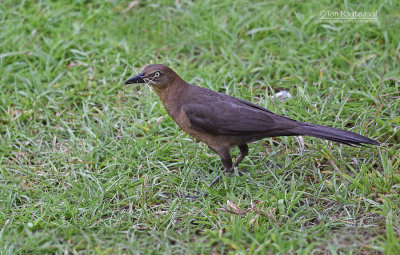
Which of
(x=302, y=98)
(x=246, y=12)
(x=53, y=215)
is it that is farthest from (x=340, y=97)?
(x=53, y=215)

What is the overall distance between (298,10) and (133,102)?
8.48 ft

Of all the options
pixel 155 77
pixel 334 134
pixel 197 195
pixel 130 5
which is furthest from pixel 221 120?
pixel 130 5

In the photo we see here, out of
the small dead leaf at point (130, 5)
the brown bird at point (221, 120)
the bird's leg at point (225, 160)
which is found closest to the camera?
the brown bird at point (221, 120)

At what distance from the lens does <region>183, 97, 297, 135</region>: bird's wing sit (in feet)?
14.7

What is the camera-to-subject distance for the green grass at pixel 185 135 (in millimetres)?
4000

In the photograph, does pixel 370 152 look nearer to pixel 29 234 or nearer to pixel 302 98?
pixel 302 98

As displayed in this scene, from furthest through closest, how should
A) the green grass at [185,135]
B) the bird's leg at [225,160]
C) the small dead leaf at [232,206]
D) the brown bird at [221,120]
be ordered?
the bird's leg at [225,160] < the brown bird at [221,120] < the small dead leaf at [232,206] < the green grass at [185,135]

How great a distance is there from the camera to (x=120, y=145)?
5188mm

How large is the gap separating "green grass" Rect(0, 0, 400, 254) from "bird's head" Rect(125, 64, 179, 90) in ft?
2.19

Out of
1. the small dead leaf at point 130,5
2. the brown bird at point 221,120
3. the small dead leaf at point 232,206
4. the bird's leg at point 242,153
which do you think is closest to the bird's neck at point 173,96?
the brown bird at point 221,120

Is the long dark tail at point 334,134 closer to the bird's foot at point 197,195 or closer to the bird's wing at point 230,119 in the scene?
the bird's wing at point 230,119

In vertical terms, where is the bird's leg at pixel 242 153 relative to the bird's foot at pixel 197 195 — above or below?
above

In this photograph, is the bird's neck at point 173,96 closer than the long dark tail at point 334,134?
No

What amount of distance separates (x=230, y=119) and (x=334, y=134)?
2.95 ft
